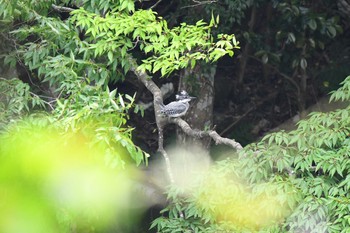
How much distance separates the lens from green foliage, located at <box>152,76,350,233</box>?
11.8ft

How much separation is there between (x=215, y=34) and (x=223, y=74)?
1.99 meters

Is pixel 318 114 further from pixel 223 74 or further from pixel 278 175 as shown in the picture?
pixel 223 74

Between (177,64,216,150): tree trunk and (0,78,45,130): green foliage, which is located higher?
(0,78,45,130): green foliage

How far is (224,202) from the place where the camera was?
3.90 meters

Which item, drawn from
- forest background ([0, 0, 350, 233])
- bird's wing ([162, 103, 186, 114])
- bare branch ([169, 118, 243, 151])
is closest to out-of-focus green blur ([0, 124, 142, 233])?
forest background ([0, 0, 350, 233])

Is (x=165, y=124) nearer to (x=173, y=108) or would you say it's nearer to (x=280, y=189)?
(x=173, y=108)

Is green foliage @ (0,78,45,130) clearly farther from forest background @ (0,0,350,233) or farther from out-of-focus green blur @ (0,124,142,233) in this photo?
out-of-focus green blur @ (0,124,142,233)

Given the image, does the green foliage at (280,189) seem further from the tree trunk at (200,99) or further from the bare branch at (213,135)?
the tree trunk at (200,99)

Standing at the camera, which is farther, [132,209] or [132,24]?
[132,209]

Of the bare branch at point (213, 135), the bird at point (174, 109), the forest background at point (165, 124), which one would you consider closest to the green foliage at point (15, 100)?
the forest background at point (165, 124)

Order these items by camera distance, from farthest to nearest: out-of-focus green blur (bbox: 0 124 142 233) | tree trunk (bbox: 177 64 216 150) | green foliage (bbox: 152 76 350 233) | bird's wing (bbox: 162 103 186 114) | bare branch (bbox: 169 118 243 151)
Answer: tree trunk (bbox: 177 64 216 150) < bird's wing (bbox: 162 103 186 114) < bare branch (bbox: 169 118 243 151) < green foliage (bbox: 152 76 350 233) < out-of-focus green blur (bbox: 0 124 142 233)

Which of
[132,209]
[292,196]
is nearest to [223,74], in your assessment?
[132,209]

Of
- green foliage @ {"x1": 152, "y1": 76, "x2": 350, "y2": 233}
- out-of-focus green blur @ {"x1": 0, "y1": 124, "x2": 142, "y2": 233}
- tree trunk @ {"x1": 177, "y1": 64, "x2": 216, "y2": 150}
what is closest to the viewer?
out-of-focus green blur @ {"x1": 0, "y1": 124, "x2": 142, "y2": 233}

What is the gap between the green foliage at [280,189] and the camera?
3.61m
